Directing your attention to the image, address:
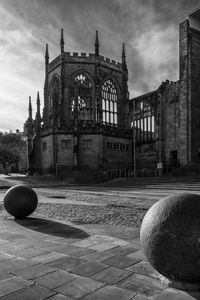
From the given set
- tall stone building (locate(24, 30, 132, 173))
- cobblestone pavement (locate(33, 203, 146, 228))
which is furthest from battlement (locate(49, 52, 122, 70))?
cobblestone pavement (locate(33, 203, 146, 228))

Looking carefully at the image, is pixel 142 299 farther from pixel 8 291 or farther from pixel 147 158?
pixel 147 158

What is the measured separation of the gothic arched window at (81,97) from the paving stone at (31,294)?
47.3 m

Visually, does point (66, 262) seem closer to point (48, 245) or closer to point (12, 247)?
point (48, 245)

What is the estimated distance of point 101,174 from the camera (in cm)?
4162

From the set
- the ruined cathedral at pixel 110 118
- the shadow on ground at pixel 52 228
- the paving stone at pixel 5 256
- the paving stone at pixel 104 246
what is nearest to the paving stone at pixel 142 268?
the paving stone at pixel 104 246

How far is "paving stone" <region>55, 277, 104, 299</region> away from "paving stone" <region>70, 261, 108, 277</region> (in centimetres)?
29

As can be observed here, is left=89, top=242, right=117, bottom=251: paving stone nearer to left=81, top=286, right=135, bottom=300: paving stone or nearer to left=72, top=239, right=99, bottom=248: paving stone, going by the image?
left=72, top=239, right=99, bottom=248: paving stone

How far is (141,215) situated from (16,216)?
413 cm

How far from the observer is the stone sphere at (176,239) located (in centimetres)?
387

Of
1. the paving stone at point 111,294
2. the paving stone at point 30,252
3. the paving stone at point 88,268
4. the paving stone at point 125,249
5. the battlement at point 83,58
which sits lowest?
the paving stone at point 30,252

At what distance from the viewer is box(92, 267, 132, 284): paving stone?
4402 mm

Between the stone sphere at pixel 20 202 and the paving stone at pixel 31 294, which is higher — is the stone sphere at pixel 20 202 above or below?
above

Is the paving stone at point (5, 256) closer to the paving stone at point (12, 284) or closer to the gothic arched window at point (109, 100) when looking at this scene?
the paving stone at point (12, 284)

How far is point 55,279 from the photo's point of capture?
14.6 feet
